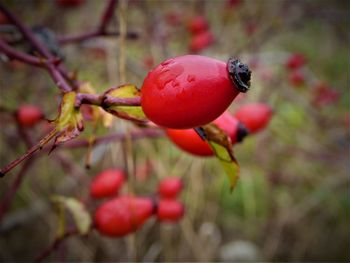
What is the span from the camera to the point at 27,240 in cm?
211

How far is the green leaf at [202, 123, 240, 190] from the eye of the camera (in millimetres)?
617

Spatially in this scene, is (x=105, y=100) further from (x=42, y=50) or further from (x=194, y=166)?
(x=194, y=166)

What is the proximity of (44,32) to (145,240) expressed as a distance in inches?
62.2

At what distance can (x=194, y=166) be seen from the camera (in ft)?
7.34

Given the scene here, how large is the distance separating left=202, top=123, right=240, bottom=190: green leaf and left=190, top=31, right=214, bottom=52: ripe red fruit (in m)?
2.21

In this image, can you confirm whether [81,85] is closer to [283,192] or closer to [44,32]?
[44,32]

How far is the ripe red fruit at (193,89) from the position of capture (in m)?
0.50

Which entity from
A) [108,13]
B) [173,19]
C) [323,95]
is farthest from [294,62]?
[108,13]

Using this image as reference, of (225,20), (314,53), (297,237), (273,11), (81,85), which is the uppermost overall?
(81,85)

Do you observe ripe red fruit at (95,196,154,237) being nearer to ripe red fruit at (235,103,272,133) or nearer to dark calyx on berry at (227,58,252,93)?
ripe red fruit at (235,103,272,133)

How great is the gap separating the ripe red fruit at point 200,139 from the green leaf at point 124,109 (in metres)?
0.13

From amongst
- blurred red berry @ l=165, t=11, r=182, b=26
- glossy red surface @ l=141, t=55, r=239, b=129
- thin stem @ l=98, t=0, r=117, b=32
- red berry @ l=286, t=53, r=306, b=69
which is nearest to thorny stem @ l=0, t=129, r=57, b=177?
glossy red surface @ l=141, t=55, r=239, b=129

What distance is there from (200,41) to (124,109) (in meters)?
2.24

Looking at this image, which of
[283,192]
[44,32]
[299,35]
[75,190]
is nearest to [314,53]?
[299,35]
